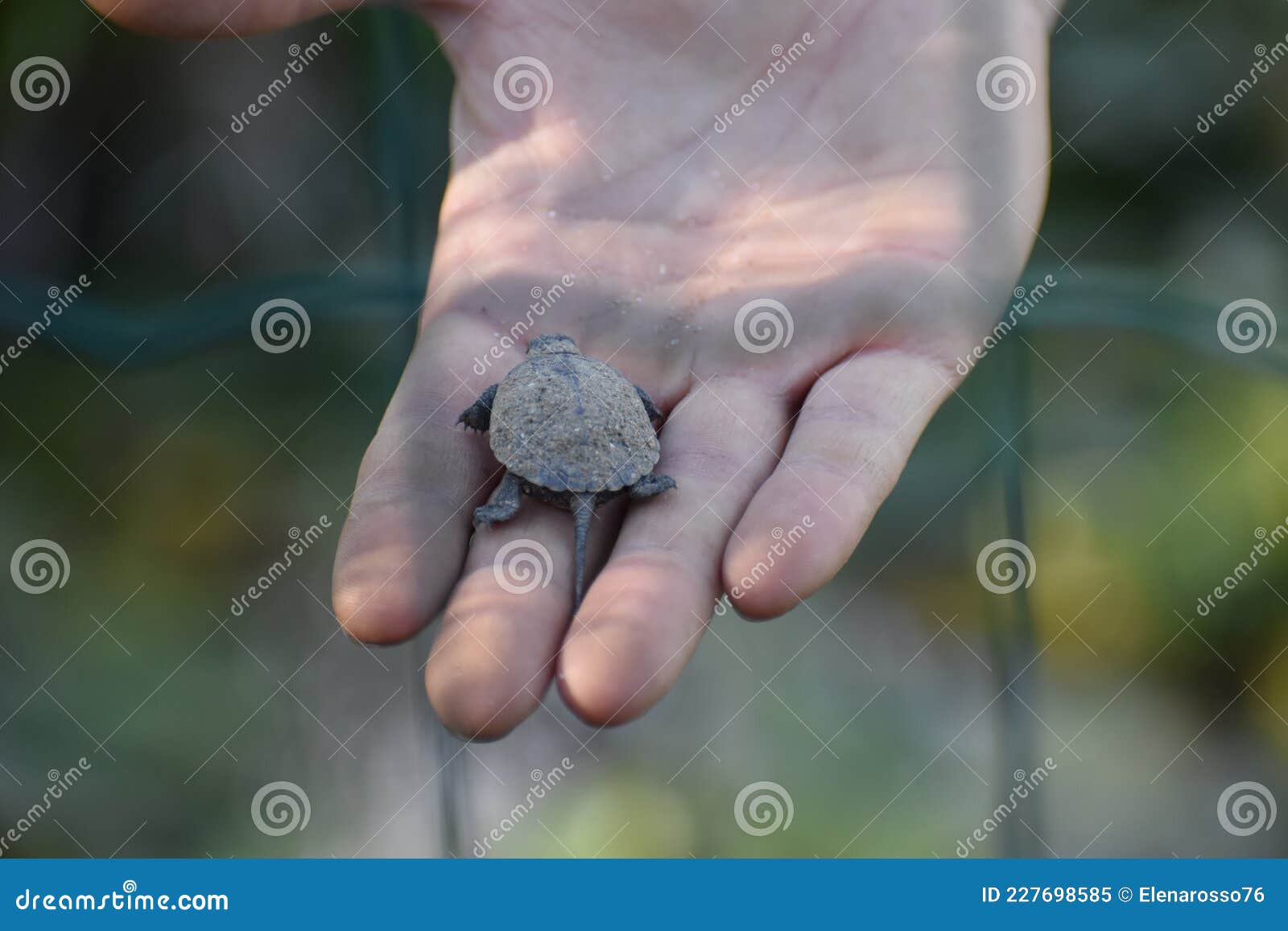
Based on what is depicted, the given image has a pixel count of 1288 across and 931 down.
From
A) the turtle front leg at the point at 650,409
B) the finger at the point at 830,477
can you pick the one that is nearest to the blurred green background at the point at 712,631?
the finger at the point at 830,477

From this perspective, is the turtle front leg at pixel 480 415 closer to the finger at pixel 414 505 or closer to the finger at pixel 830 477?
the finger at pixel 414 505

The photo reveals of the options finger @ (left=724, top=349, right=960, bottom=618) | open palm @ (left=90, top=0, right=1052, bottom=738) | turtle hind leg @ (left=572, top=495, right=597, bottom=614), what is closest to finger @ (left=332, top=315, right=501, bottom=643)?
open palm @ (left=90, top=0, right=1052, bottom=738)

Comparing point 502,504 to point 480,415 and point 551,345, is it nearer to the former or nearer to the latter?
point 480,415

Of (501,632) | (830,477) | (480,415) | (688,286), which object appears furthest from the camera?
(688,286)

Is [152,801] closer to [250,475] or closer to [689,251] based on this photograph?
[250,475]

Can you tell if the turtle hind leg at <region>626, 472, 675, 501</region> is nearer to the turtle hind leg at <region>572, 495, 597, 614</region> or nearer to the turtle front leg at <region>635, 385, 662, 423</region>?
the turtle hind leg at <region>572, 495, 597, 614</region>

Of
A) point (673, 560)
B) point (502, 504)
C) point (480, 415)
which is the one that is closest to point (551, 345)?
point (480, 415)
